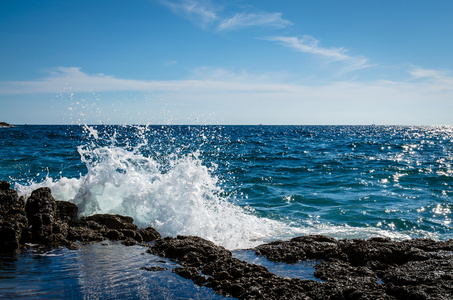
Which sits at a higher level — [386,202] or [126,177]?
[126,177]

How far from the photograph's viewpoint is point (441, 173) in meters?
15.4

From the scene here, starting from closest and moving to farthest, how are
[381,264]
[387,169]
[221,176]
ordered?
[381,264] → [221,176] → [387,169]

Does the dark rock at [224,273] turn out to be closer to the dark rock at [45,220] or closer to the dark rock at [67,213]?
the dark rock at [45,220]

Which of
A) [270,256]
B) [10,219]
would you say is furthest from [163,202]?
[270,256]

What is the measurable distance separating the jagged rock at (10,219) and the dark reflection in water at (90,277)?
275mm

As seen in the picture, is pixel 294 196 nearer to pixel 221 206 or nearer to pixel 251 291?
pixel 221 206

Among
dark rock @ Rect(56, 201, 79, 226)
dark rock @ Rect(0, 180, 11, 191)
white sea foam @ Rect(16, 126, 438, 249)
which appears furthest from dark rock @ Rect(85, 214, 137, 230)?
dark rock @ Rect(0, 180, 11, 191)

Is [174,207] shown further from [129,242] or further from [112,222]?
[129,242]

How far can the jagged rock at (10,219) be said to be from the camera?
5.07 meters

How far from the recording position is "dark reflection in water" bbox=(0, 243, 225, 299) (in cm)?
363

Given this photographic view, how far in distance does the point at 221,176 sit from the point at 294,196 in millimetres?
4425

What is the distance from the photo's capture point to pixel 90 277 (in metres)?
4.09

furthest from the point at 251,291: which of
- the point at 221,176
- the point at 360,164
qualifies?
the point at 360,164

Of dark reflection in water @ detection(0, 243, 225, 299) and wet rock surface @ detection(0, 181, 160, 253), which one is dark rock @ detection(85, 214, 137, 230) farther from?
dark reflection in water @ detection(0, 243, 225, 299)
